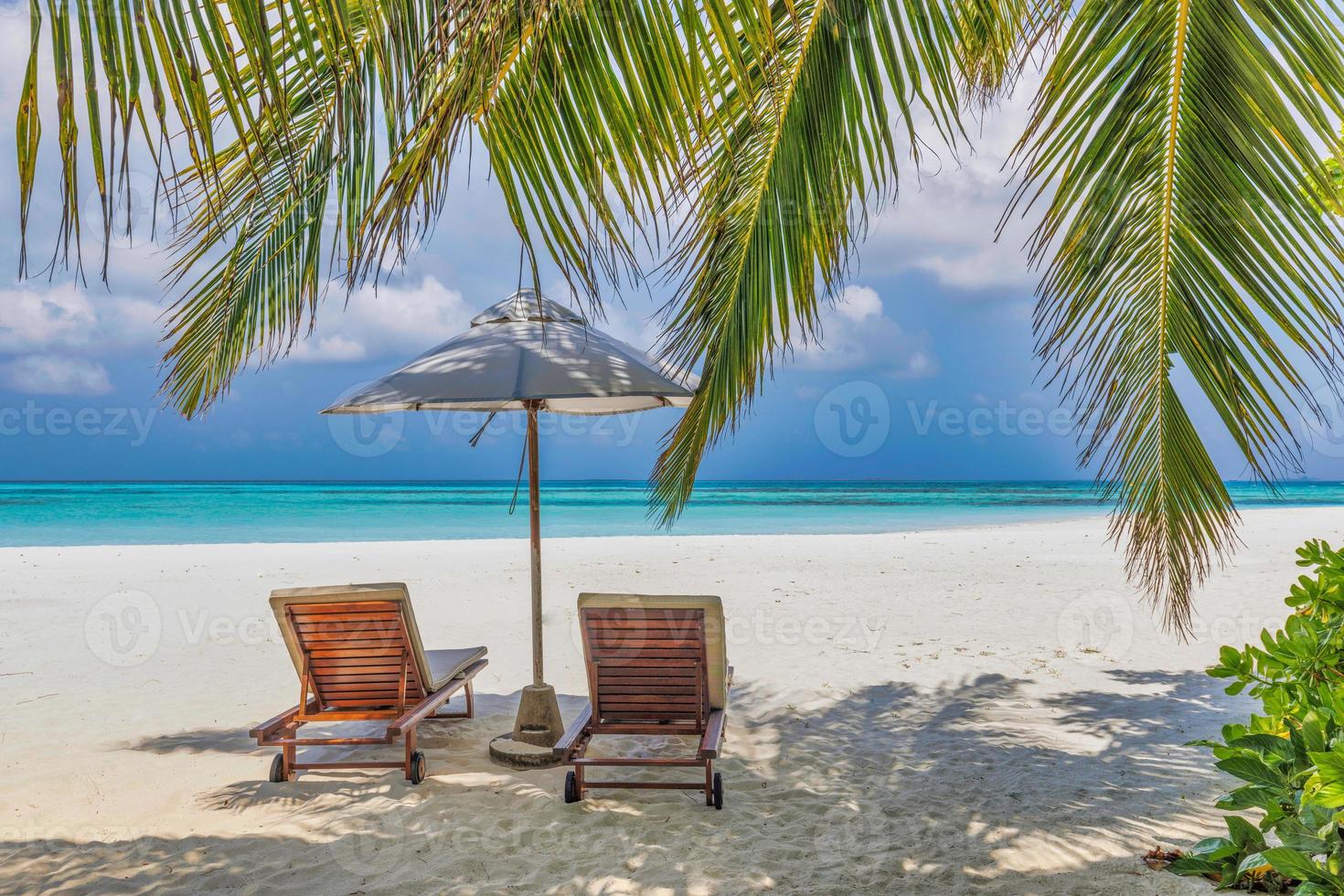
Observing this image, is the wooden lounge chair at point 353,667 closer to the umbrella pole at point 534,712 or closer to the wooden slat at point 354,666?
the wooden slat at point 354,666

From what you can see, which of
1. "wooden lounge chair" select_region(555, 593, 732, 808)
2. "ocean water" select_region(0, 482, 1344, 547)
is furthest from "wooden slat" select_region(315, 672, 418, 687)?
"ocean water" select_region(0, 482, 1344, 547)

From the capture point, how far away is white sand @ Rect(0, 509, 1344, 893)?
9.82ft

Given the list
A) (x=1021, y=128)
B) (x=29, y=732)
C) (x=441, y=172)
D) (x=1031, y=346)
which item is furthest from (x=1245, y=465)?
(x=29, y=732)

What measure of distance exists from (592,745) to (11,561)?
1179cm

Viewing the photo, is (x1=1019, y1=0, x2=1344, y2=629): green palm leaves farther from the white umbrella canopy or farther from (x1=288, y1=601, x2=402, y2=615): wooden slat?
(x1=288, y1=601, x2=402, y2=615): wooden slat

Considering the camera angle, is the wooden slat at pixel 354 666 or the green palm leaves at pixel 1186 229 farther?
the wooden slat at pixel 354 666

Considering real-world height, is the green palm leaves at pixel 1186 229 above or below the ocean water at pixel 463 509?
above

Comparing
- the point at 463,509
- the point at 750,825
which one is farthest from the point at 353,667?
the point at 463,509

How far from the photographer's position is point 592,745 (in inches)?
176

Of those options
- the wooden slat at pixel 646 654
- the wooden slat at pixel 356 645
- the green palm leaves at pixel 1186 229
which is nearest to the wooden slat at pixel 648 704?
the wooden slat at pixel 646 654

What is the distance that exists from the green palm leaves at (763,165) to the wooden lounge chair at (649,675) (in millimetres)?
484

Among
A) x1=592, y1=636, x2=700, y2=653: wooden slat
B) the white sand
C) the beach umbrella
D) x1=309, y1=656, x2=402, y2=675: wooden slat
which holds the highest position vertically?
→ the beach umbrella

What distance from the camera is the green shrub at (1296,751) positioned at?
157 centimetres

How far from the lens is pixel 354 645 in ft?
13.0
